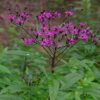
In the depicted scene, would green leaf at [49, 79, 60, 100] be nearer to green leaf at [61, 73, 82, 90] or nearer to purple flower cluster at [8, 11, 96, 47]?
green leaf at [61, 73, 82, 90]

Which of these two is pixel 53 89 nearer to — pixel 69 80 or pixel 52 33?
pixel 69 80

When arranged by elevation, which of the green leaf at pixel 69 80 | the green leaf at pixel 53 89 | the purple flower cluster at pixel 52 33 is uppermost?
the purple flower cluster at pixel 52 33

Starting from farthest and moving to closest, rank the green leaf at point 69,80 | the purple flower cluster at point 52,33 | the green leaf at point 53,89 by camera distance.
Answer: the purple flower cluster at point 52,33 → the green leaf at point 69,80 → the green leaf at point 53,89

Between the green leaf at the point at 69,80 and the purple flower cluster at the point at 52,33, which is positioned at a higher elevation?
the purple flower cluster at the point at 52,33

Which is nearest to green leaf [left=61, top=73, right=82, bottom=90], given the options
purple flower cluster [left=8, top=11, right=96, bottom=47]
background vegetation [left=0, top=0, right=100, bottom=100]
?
background vegetation [left=0, top=0, right=100, bottom=100]

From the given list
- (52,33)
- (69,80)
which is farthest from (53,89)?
(52,33)

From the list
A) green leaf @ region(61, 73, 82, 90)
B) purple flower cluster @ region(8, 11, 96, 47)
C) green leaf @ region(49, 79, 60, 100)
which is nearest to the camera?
green leaf @ region(49, 79, 60, 100)

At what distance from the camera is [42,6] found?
8367 mm

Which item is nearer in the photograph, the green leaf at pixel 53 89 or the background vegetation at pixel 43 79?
the green leaf at pixel 53 89

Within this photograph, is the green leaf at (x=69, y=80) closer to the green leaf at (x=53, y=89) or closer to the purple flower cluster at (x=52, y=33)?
the green leaf at (x=53, y=89)

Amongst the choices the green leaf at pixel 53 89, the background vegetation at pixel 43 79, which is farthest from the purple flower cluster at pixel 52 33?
the green leaf at pixel 53 89

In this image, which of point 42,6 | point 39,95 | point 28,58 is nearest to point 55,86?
point 39,95

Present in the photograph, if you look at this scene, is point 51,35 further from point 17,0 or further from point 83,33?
point 17,0

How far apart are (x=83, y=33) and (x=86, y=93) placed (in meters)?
0.54
